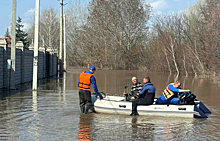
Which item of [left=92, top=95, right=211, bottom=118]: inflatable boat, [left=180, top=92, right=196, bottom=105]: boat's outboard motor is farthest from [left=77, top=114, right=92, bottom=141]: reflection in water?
[left=180, top=92, right=196, bottom=105]: boat's outboard motor

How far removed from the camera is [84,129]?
12.0m

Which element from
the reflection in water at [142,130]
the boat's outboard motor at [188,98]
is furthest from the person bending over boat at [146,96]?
the boat's outboard motor at [188,98]

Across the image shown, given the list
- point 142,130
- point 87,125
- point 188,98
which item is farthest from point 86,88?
point 188,98

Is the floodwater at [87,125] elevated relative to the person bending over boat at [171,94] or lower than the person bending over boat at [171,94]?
lower

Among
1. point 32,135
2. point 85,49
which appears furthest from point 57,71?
point 32,135

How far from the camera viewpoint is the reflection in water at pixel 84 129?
1085 centimetres

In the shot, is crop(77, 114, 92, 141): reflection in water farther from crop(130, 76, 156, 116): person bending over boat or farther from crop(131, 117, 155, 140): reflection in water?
crop(130, 76, 156, 116): person bending over boat

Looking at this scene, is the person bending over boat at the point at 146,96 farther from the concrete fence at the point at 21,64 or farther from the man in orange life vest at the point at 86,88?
the concrete fence at the point at 21,64

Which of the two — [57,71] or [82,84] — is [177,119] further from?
[57,71]

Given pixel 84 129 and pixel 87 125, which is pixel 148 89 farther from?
pixel 84 129

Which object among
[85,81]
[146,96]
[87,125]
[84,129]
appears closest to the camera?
[84,129]

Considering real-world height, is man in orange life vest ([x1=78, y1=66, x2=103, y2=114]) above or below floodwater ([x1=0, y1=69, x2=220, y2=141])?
above

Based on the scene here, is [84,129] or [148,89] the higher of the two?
[148,89]

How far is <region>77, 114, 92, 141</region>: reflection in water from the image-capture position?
427 inches
